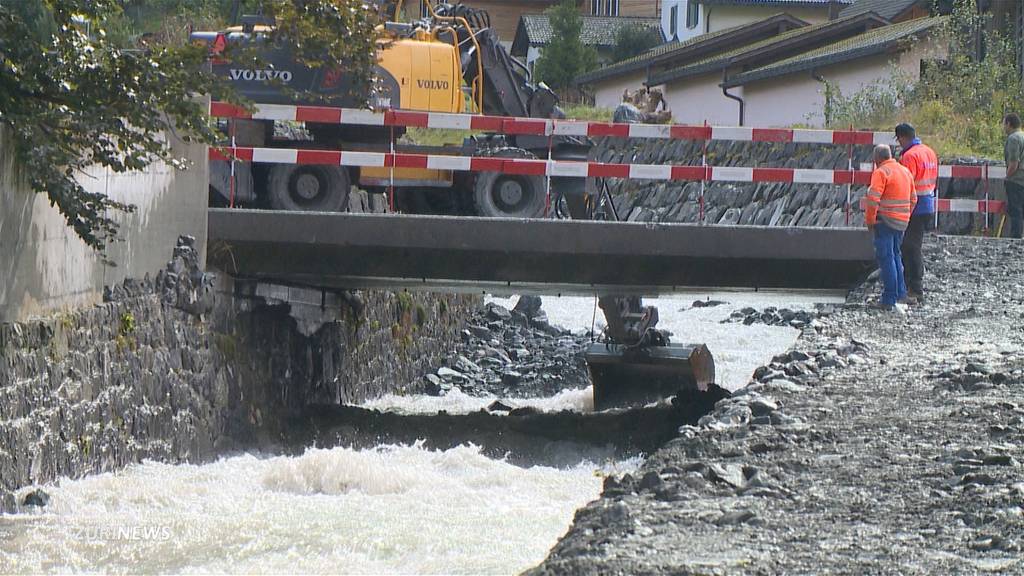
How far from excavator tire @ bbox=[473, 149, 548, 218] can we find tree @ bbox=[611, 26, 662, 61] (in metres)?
49.9

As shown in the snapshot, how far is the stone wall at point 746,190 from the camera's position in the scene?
84.7 feet

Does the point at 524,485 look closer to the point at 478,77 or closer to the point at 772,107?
the point at 478,77

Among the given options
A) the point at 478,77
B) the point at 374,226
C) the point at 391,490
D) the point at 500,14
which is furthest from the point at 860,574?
the point at 500,14

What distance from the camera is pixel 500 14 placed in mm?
78250

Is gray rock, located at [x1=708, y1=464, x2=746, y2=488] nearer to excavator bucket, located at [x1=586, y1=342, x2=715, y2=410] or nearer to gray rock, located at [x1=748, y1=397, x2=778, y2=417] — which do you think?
gray rock, located at [x1=748, y1=397, x2=778, y2=417]

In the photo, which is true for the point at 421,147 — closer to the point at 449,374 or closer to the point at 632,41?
the point at 449,374

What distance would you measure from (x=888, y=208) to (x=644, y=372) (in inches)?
344

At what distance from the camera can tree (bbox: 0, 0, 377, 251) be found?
9156 mm

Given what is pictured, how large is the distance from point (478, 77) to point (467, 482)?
7325mm

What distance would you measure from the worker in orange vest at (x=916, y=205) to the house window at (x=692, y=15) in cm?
4854

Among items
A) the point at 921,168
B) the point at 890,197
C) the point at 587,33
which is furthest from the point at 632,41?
the point at 890,197

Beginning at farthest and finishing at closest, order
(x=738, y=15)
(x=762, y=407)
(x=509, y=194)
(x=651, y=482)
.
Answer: (x=738, y=15) → (x=509, y=194) → (x=762, y=407) → (x=651, y=482)

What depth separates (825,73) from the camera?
113ft

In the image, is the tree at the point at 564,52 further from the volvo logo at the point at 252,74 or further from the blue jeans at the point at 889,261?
the blue jeans at the point at 889,261
